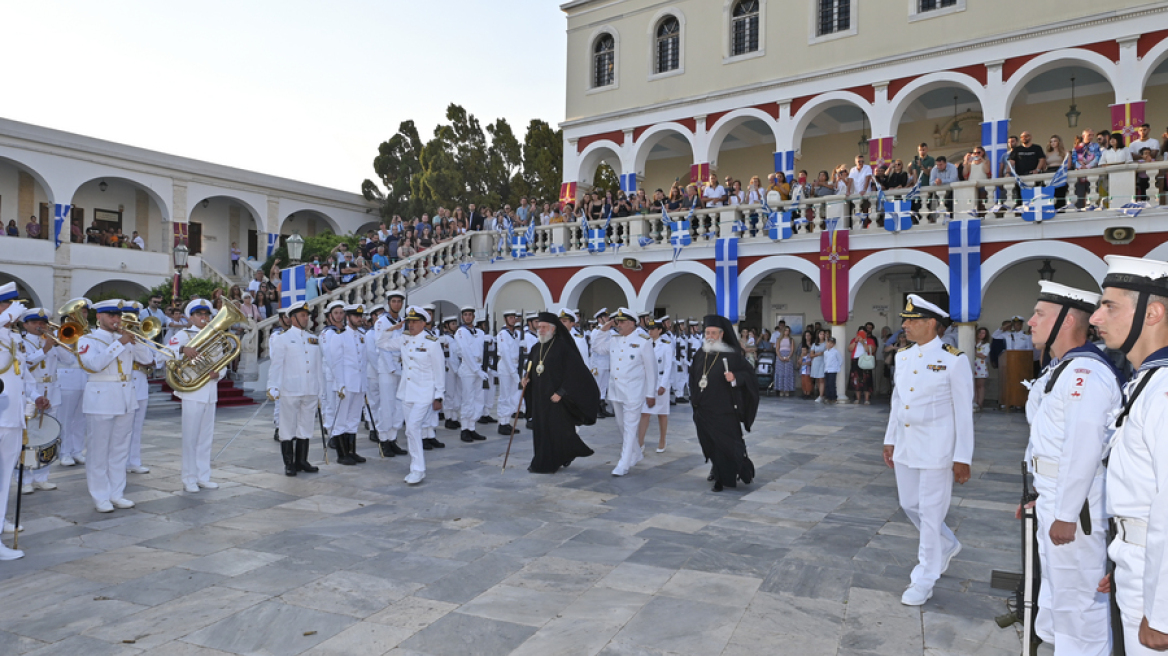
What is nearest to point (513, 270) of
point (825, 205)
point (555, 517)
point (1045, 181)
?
point (825, 205)

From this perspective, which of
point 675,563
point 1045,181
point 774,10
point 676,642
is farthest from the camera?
point 774,10

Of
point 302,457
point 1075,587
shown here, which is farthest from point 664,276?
point 1075,587

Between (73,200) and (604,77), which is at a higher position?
(604,77)

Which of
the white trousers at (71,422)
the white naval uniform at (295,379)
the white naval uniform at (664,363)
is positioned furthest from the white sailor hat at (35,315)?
the white naval uniform at (664,363)

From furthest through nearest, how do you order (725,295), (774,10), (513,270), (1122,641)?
1. (513,270)
2. (774,10)
3. (725,295)
4. (1122,641)

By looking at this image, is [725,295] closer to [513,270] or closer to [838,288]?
[838,288]

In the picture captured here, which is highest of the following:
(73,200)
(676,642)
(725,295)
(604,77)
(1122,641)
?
(604,77)

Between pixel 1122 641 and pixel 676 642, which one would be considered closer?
pixel 1122 641

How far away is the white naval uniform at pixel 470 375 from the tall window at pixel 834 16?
44.7ft

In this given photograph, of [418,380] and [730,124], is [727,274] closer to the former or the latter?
[730,124]

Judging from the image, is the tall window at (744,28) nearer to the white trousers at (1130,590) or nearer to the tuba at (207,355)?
the tuba at (207,355)

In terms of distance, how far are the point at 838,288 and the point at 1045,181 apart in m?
4.59

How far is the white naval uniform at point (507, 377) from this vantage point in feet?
42.1

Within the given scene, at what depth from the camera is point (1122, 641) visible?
254cm
